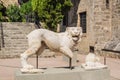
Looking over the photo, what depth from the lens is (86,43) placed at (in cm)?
1750

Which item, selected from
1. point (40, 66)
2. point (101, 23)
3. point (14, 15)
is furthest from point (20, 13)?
point (40, 66)

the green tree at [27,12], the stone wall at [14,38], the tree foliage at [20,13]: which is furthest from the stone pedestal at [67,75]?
the tree foliage at [20,13]

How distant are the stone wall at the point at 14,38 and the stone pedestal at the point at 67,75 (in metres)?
9.24

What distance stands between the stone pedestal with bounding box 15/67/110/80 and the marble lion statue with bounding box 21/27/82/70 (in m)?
0.30

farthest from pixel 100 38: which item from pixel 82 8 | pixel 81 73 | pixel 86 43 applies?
pixel 81 73

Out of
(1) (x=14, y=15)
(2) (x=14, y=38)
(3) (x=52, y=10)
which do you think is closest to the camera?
(2) (x=14, y=38)

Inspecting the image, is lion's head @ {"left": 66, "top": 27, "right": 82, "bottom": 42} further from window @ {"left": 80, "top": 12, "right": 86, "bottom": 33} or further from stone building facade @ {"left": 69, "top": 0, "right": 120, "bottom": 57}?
window @ {"left": 80, "top": 12, "right": 86, "bottom": 33}

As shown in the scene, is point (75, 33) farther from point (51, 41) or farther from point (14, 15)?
point (14, 15)

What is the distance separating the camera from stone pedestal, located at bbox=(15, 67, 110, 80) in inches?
217

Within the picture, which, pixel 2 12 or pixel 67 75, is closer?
pixel 67 75

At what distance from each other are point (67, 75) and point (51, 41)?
28.6 inches

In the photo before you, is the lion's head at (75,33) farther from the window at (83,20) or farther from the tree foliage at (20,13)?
the tree foliage at (20,13)

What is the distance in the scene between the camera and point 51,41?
230 inches

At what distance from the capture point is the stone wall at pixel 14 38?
1500 centimetres
